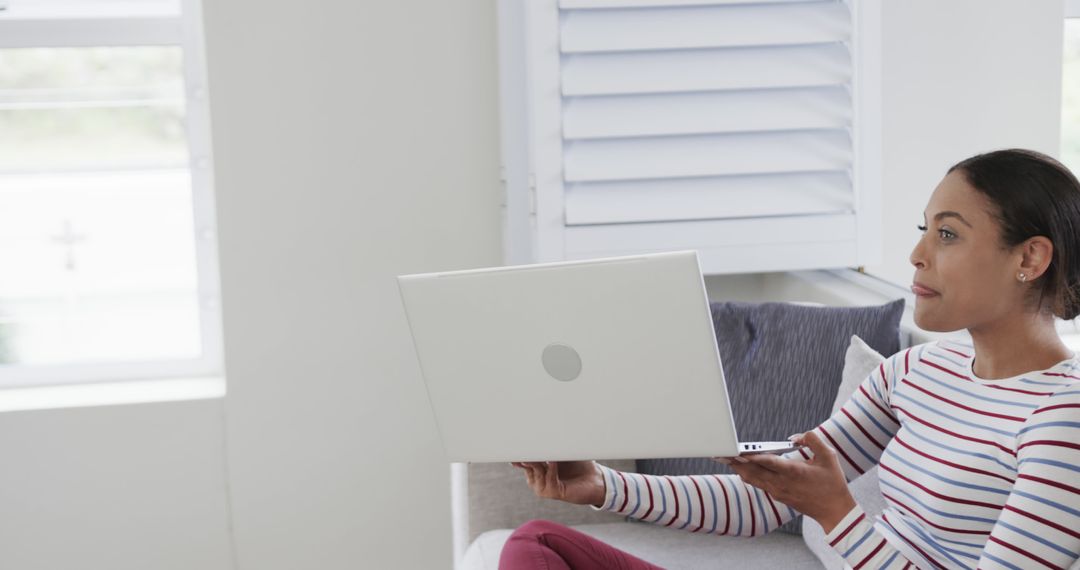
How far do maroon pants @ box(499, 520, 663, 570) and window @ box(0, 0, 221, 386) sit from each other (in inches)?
57.0

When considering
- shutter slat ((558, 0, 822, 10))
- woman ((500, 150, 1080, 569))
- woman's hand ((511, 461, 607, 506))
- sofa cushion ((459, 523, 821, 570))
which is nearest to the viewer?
woman ((500, 150, 1080, 569))

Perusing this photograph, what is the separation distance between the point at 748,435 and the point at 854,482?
12.6 inches

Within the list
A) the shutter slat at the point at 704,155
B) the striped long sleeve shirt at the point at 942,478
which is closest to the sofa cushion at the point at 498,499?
the striped long sleeve shirt at the point at 942,478

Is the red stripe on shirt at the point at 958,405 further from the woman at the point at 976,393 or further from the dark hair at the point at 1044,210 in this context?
the dark hair at the point at 1044,210

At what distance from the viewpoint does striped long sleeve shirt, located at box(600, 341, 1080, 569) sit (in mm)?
1131

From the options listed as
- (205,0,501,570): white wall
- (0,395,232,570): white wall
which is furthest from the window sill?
(205,0,501,570): white wall

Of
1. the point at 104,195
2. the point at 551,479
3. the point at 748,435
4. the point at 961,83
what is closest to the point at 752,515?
the point at 551,479

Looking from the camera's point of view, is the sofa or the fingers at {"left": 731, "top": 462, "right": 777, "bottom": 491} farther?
the sofa

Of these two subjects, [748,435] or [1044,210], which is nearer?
[1044,210]

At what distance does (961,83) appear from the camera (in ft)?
8.65

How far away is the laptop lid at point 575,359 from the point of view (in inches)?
47.7

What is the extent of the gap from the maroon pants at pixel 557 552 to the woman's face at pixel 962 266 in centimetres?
55

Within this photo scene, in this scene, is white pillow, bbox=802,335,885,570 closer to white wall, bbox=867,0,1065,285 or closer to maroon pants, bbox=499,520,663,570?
maroon pants, bbox=499,520,663,570

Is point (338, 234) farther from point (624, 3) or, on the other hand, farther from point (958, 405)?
point (958, 405)
